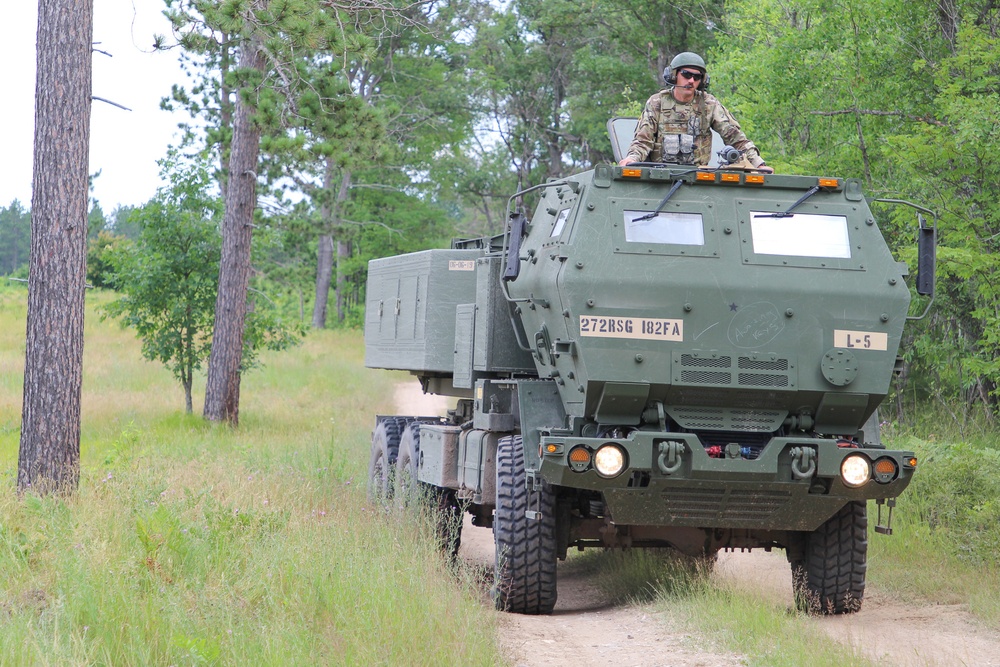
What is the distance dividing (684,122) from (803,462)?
2.91 meters

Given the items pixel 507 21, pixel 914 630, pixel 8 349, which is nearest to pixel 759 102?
pixel 914 630

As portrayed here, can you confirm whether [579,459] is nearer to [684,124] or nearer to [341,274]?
[684,124]

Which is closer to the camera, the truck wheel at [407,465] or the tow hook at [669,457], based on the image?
the tow hook at [669,457]

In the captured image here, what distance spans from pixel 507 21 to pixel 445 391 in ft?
96.3

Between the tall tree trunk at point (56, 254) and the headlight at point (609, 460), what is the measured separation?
4273mm

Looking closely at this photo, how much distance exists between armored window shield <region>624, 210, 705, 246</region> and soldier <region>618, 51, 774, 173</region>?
3.78 ft

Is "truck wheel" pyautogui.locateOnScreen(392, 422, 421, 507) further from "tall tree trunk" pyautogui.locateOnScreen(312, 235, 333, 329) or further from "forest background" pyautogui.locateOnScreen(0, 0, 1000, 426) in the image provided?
"tall tree trunk" pyautogui.locateOnScreen(312, 235, 333, 329)

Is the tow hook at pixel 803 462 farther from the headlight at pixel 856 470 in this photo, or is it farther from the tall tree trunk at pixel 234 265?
the tall tree trunk at pixel 234 265

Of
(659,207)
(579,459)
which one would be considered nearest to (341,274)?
(659,207)

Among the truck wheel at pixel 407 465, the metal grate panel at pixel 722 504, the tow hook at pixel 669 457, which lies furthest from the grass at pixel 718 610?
the truck wheel at pixel 407 465

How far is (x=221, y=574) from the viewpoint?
264 inches

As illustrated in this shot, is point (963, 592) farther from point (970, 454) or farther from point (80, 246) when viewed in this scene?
point (80, 246)

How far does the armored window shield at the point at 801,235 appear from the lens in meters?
7.39

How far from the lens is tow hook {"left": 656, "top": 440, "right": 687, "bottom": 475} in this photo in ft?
22.4
